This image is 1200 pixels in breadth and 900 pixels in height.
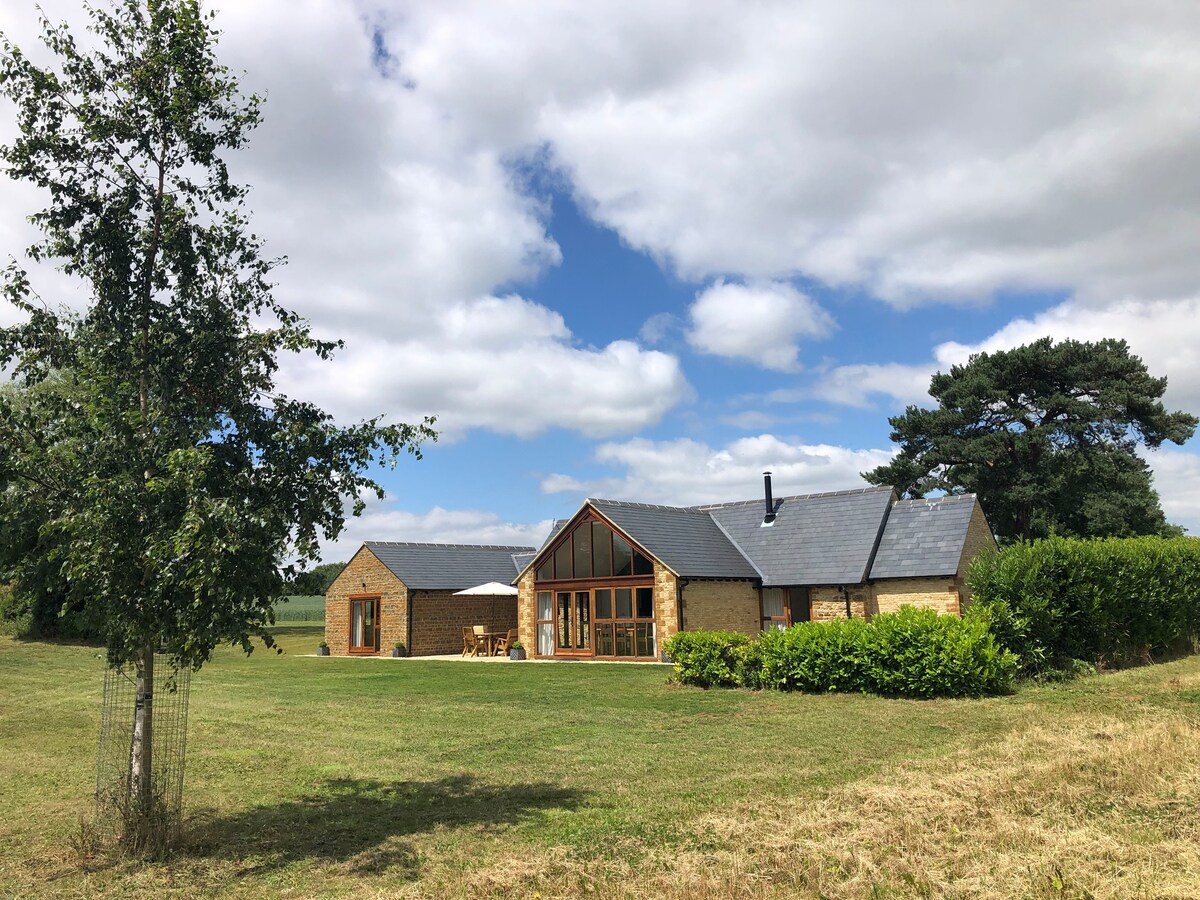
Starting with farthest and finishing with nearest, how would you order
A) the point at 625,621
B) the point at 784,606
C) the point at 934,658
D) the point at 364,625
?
the point at 364,625
the point at 784,606
the point at 625,621
the point at 934,658

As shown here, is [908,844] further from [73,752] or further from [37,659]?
[37,659]

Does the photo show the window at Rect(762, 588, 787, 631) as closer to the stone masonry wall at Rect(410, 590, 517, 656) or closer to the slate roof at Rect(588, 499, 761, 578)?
the slate roof at Rect(588, 499, 761, 578)

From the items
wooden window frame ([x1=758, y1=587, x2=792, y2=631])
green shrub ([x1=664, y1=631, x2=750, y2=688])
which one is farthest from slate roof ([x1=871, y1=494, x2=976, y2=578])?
green shrub ([x1=664, y1=631, x2=750, y2=688])

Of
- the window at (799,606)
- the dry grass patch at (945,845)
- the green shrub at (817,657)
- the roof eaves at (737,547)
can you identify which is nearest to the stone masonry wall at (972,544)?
the window at (799,606)

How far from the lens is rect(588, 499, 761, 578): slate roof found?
2722cm

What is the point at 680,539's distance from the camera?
28.8m

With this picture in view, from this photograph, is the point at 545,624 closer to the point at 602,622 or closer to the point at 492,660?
the point at 492,660

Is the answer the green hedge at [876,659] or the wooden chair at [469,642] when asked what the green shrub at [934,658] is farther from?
the wooden chair at [469,642]

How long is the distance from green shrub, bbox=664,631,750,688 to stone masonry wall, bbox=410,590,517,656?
17.5 m

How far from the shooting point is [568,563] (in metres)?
29.6

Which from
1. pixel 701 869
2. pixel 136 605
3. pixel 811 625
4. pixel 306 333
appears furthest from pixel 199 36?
pixel 811 625

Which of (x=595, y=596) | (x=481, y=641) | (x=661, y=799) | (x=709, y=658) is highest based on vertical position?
(x=595, y=596)

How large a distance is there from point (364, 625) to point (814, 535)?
19033 millimetres

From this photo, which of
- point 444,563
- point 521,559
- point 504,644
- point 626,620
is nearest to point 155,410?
point 626,620
